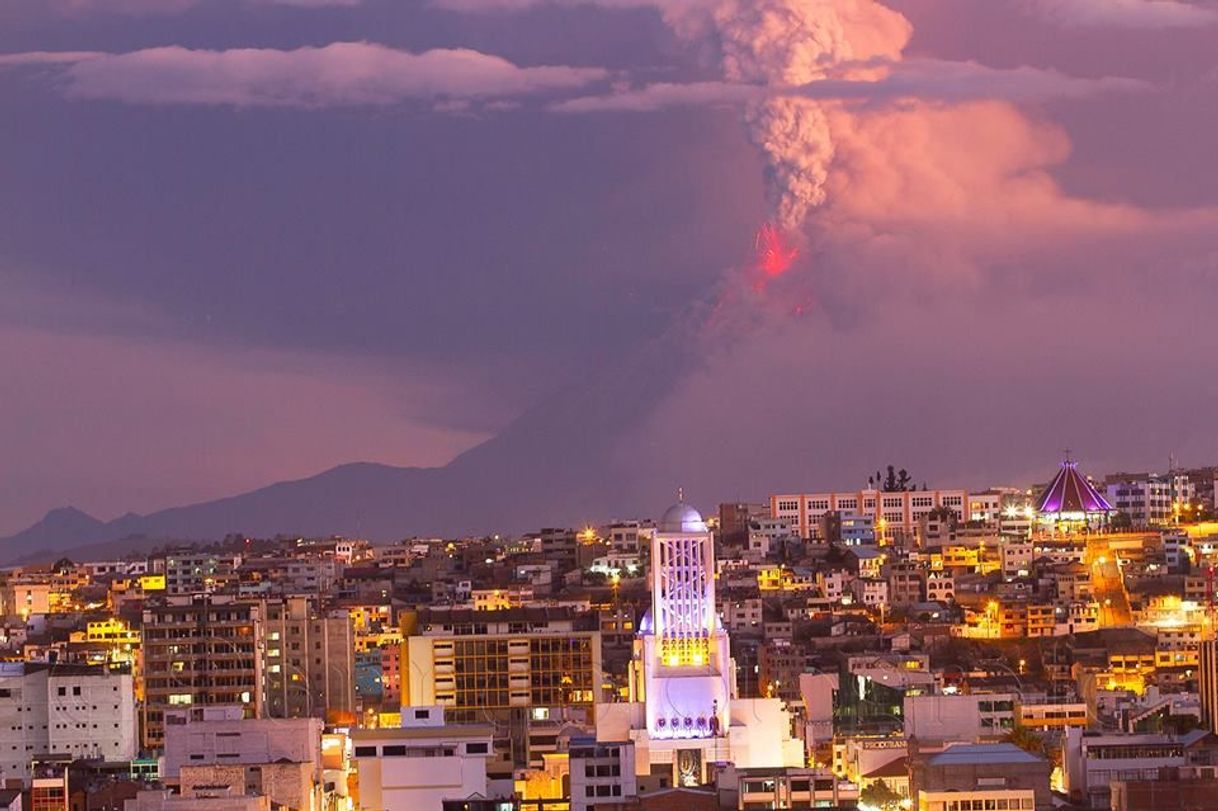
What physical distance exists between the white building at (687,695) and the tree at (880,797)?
1.73m

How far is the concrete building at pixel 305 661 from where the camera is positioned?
57.4 m

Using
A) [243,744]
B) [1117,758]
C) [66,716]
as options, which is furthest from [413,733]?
[66,716]

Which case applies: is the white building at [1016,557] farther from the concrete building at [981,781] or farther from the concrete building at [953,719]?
the concrete building at [981,781]

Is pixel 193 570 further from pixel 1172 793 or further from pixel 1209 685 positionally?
pixel 1172 793

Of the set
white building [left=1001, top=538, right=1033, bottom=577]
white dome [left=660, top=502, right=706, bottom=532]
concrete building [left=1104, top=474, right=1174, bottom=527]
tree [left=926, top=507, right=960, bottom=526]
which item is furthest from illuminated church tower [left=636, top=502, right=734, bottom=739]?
concrete building [left=1104, top=474, right=1174, bottom=527]

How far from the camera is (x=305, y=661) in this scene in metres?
58.5

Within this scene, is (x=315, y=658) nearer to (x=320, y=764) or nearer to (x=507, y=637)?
(x=507, y=637)

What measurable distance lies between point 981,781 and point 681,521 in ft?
28.7

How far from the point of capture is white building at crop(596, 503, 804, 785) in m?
46.2

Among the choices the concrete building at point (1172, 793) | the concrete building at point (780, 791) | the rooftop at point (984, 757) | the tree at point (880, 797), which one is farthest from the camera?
the tree at point (880, 797)

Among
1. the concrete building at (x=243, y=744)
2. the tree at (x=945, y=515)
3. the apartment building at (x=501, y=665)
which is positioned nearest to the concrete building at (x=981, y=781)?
the concrete building at (x=243, y=744)

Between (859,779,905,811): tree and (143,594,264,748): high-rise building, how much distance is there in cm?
1295

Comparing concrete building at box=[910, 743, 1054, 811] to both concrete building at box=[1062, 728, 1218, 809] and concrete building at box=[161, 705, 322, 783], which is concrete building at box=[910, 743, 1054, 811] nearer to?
concrete building at box=[1062, 728, 1218, 809]

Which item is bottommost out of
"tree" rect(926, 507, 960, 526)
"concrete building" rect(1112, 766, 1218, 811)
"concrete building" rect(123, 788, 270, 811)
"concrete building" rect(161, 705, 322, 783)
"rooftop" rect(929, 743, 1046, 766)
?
"concrete building" rect(1112, 766, 1218, 811)
